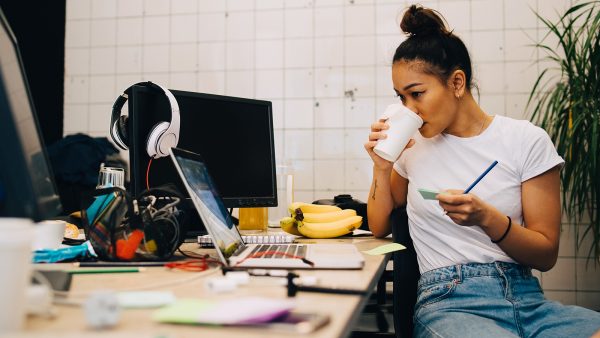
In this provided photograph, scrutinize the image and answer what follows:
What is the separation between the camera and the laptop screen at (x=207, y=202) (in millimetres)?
969

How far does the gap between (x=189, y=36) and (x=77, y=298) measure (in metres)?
2.56

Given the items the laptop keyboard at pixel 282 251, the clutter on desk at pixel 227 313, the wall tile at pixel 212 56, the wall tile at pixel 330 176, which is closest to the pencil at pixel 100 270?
the laptop keyboard at pixel 282 251

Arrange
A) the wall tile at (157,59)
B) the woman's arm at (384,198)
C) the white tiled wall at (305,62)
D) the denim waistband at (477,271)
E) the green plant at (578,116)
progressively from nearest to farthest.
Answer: the denim waistband at (477,271), the woman's arm at (384,198), the green plant at (578,116), the white tiled wall at (305,62), the wall tile at (157,59)

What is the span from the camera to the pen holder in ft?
3.37

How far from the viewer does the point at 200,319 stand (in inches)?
21.0

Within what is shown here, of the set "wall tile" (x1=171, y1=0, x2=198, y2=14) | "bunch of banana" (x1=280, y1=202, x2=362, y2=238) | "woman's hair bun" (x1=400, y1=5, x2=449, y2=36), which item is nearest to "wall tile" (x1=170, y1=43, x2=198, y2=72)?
"wall tile" (x1=171, y1=0, x2=198, y2=14)

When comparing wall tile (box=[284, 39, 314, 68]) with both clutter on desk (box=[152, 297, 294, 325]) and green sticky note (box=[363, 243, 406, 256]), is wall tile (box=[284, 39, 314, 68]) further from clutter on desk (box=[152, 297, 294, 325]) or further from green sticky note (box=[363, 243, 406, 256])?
clutter on desk (box=[152, 297, 294, 325])

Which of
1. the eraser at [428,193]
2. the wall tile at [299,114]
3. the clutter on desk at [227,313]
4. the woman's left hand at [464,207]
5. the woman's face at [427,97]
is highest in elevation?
the wall tile at [299,114]

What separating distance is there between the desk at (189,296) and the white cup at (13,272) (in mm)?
24

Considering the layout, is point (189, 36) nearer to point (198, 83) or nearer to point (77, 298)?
point (198, 83)

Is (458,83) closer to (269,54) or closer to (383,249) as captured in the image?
(383,249)

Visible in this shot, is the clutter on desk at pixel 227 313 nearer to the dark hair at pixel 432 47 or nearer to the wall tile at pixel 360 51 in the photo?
the dark hair at pixel 432 47

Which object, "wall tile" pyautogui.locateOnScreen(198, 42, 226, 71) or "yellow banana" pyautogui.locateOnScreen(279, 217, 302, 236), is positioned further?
"wall tile" pyautogui.locateOnScreen(198, 42, 226, 71)

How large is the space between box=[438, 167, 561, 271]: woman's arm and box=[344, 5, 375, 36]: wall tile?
175 centimetres
